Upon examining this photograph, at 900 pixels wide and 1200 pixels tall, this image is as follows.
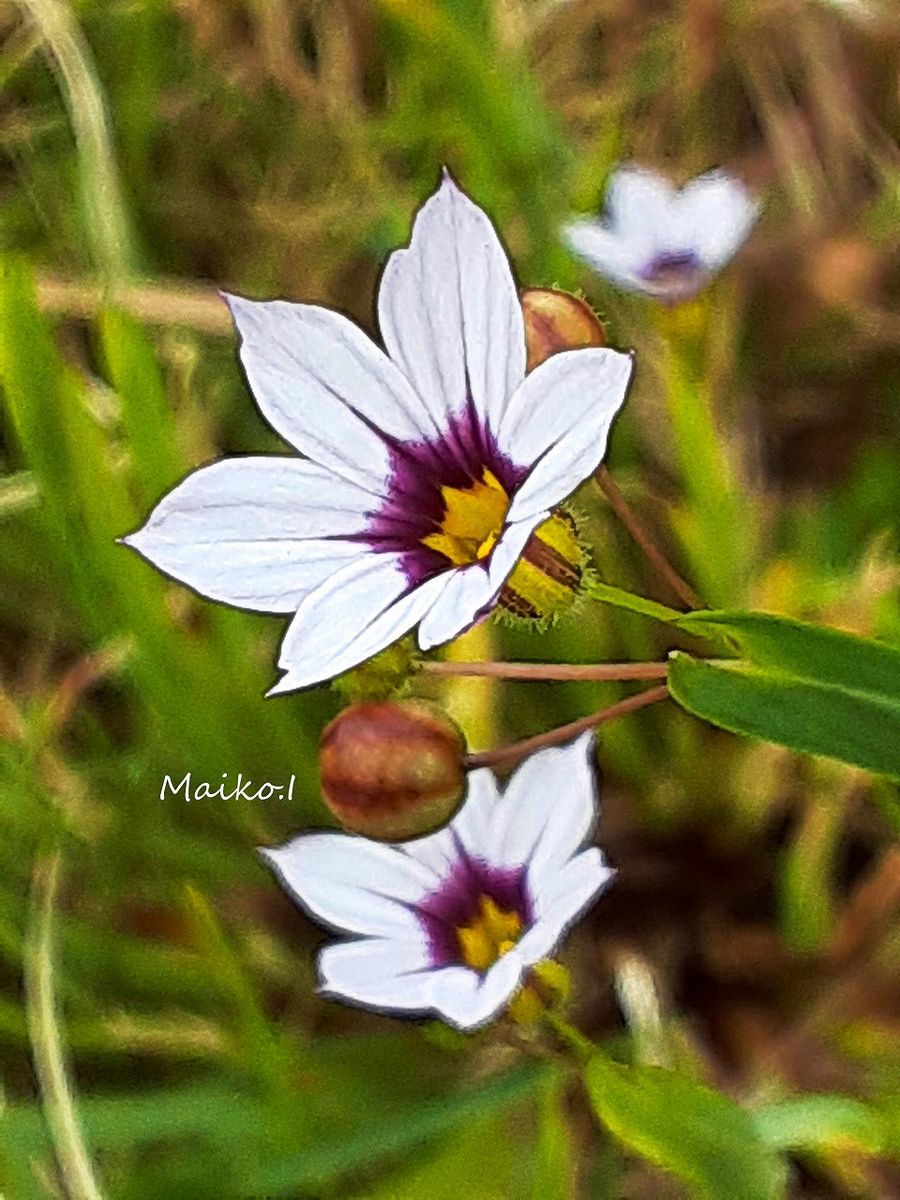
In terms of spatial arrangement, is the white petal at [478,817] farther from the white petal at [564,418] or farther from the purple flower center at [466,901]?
the white petal at [564,418]

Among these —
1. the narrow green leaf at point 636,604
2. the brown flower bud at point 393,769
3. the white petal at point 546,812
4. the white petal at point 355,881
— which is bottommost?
the white petal at point 355,881

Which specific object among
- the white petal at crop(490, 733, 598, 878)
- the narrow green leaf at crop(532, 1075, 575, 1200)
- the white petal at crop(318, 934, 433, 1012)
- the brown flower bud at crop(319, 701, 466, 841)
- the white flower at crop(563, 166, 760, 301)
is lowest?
the narrow green leaf at crop(532, 1075, 575, 1200)

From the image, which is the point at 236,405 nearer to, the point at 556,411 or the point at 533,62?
the point at 533,62

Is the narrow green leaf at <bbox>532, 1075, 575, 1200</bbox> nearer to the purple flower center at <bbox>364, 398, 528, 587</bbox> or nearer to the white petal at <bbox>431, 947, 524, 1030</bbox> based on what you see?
the white petal at <bbox>431, 947, 524, 1030</bbox>

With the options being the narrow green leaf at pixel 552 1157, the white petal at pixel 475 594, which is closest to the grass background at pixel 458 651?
the narrow green leaf at pixel 552 1157

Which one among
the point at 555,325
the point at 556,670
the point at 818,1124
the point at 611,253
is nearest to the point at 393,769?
the point at 556,670

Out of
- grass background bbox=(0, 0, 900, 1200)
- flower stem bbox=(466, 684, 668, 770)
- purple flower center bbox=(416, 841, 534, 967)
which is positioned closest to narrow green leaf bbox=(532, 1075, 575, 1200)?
grass background bbox=(0, 0, 900, 1200)
